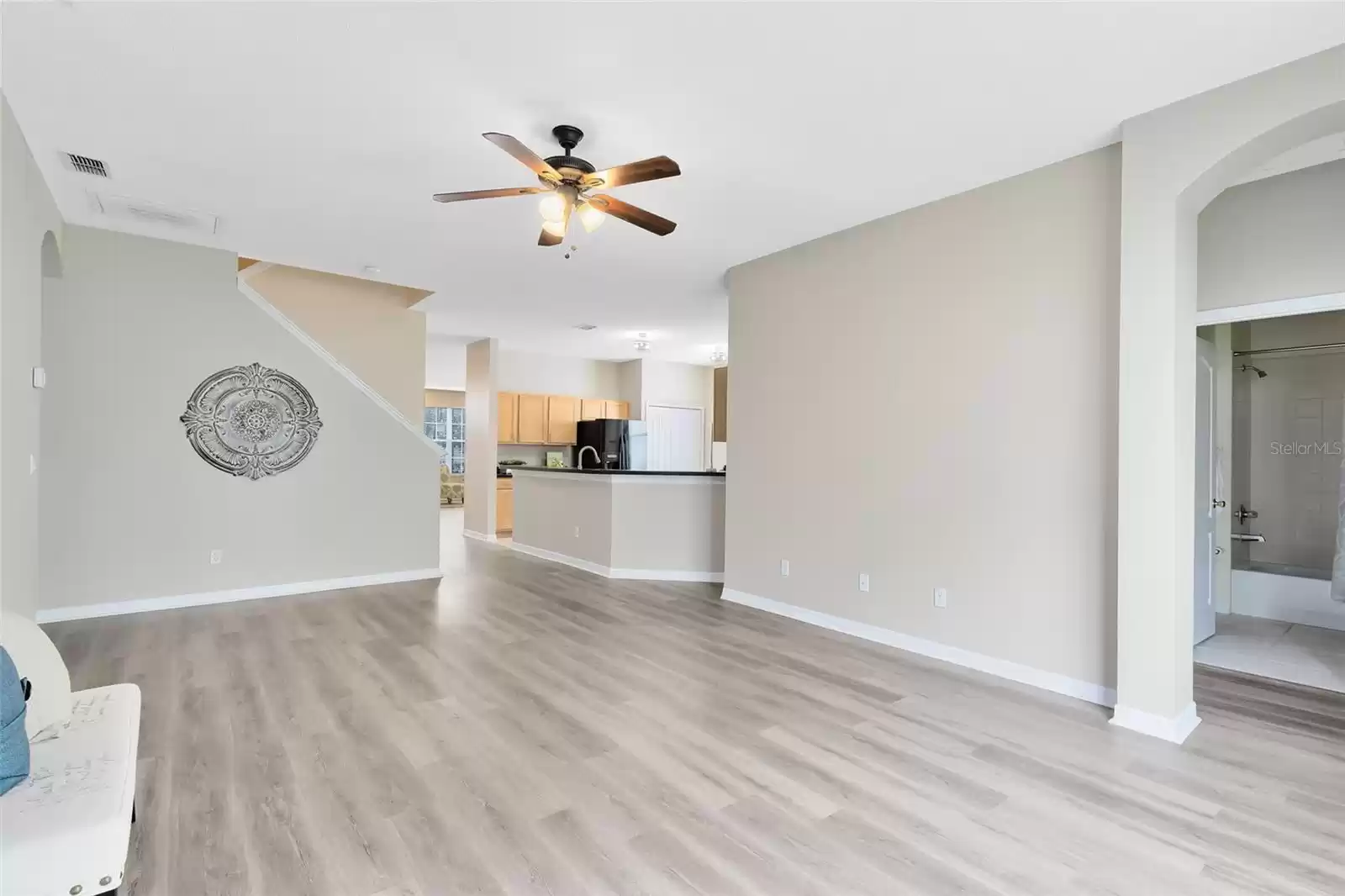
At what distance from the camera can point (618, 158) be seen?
341cm

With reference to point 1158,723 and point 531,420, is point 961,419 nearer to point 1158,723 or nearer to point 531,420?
point 1158,723

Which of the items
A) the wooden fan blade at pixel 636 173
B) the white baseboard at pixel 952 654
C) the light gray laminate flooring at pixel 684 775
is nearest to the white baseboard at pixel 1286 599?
the light gray laminate flooring at pixel 684 775

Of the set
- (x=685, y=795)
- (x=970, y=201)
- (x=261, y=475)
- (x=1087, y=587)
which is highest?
(x=970, y=201)

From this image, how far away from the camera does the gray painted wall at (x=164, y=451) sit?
4539 millimetres

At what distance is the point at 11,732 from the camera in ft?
5.25

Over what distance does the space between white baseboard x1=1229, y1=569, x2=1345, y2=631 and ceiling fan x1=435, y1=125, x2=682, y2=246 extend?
517cm

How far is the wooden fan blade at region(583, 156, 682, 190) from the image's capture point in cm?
262

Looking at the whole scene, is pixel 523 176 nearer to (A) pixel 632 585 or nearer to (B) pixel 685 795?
(B) pixel 685 795

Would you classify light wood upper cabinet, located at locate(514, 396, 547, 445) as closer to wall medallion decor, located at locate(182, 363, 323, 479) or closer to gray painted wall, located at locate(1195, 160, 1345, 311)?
wall medallion decor, located at locate(182, 363, 323, 479)

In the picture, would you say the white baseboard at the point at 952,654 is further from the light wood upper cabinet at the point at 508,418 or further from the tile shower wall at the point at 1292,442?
the light wood upper cabinet at the point at 508,418

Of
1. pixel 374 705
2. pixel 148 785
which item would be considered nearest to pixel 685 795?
pixel 374 705

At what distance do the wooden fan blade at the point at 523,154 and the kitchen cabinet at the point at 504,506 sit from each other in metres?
6.31

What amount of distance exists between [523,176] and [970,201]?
2570 mm

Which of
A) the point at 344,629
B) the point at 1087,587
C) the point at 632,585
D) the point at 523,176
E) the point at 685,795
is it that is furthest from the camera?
the point at 632,585
